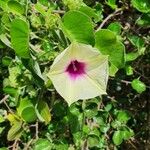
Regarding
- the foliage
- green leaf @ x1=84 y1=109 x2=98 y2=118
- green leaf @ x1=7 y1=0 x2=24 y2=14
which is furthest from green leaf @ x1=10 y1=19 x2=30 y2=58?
green leaf @ x1=84 y1=109 x2=98 y2=118

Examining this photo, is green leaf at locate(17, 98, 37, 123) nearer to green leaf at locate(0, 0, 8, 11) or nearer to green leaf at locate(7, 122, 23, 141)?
green leaf at locate(7, 122, 23, 141)

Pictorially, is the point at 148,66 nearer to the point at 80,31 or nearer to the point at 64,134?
the point at 64,134

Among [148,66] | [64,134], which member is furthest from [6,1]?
[148,66]

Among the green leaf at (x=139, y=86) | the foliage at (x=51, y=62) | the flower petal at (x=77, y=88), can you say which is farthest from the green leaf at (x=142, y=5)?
the flower petal at (x=77, y=88)

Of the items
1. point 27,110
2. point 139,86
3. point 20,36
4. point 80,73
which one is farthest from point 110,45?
point 139,86

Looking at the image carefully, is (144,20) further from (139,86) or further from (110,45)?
(110,45)
